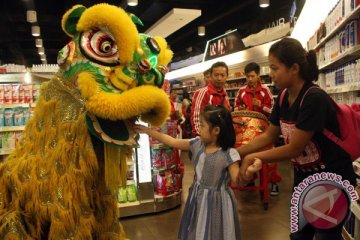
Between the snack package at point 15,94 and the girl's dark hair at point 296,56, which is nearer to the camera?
the girl's dark hair at point 296,56

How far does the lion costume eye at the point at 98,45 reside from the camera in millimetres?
1177

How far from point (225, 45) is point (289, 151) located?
28.0ft

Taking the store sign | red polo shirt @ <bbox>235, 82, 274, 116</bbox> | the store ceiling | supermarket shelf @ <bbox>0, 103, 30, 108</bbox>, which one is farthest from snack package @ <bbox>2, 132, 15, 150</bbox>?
the store sign

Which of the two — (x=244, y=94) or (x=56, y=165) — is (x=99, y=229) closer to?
(x=56, y=165)

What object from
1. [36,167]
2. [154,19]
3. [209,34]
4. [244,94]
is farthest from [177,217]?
[209,34]

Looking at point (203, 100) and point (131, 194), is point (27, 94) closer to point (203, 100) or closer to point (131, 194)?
point (131, 194)

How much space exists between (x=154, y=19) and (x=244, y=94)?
7.57 metres

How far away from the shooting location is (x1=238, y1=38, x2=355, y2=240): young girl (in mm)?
→ 1573

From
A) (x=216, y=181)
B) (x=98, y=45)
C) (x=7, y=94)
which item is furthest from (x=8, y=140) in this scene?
(x=98, y=45)

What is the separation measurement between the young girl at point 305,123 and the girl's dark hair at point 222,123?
42 cm

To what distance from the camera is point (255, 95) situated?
448 cm

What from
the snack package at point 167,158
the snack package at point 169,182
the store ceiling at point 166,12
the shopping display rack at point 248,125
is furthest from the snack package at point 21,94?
the store ceiling at point 166,12

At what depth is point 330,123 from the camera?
163 cm

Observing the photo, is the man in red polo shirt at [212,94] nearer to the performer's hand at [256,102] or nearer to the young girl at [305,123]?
the performer's hand at [256,102]
